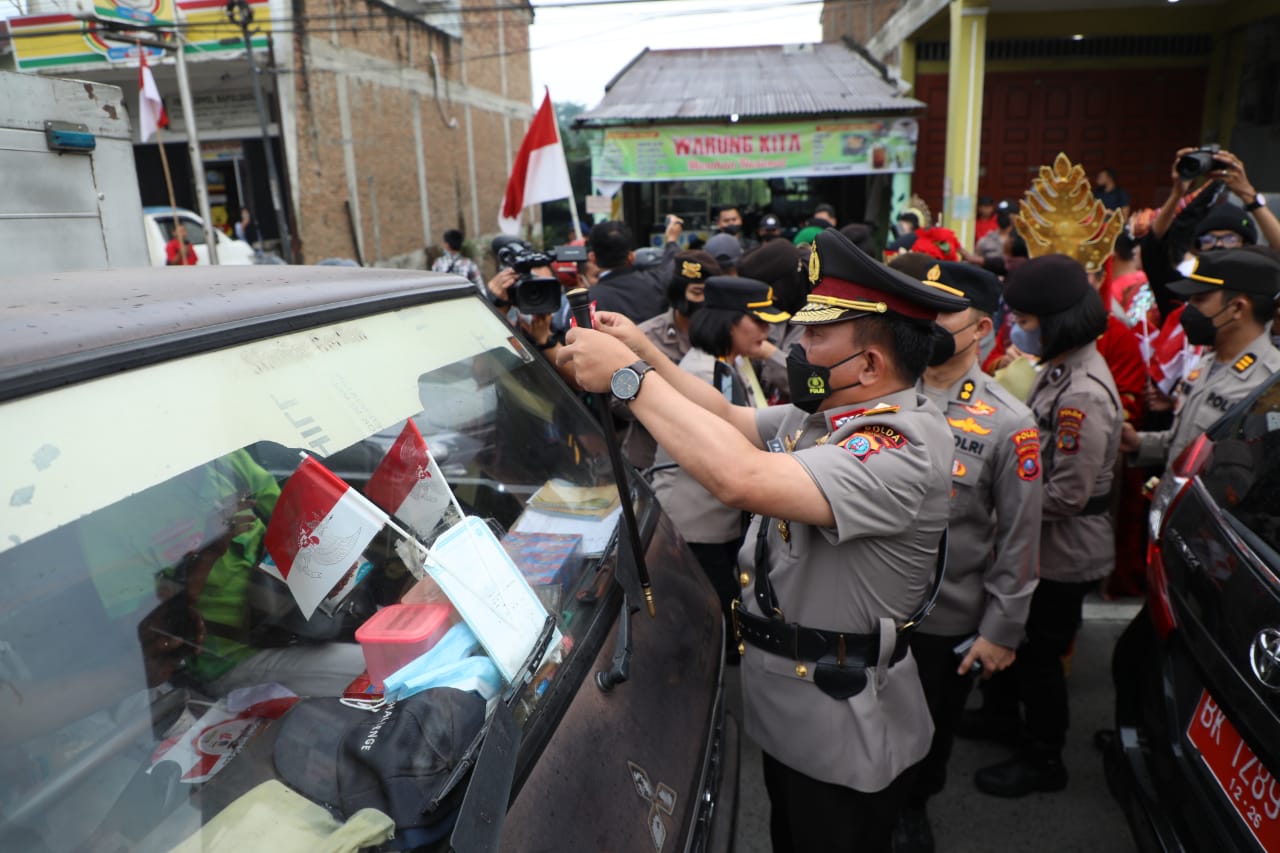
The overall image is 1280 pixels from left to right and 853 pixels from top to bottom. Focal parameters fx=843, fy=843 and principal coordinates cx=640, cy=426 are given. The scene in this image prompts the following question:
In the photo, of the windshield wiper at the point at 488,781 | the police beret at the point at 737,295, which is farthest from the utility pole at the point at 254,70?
the windshield wiper at the point at 488,781

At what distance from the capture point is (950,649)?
8.32ft

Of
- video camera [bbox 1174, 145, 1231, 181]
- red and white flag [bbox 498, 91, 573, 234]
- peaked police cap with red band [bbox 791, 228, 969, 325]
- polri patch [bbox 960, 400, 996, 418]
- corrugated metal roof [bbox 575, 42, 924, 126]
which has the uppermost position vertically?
corrugated metal roof [bbox 575, 42, 924, 126]

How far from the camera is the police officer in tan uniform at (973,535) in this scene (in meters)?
2.41

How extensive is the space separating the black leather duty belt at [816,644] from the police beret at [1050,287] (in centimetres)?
154

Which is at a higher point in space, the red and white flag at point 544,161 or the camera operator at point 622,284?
the red and white flag at point 544,161

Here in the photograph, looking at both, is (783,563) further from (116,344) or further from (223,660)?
(116,344)

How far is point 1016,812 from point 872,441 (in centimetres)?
189

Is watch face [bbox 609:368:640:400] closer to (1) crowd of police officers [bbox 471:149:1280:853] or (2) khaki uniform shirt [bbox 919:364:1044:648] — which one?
(1) crowd of police officers [bbox 471:149:1280:853]

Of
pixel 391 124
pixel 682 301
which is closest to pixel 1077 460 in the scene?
pixel 682 301

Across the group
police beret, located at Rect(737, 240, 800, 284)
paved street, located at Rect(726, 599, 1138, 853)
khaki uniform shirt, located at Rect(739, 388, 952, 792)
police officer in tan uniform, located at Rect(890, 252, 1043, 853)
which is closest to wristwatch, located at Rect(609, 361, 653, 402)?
khaki uniform shirt, located at Rect(739, 388, 952, 792)

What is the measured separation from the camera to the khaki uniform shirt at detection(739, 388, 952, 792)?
169 centimetres

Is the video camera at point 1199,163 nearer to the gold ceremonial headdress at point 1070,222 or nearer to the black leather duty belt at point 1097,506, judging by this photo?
the gold ceremonial headdress at point 1070,222

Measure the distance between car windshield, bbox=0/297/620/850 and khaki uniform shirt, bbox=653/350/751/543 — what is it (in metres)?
1.26

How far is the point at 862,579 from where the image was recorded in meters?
1.82
